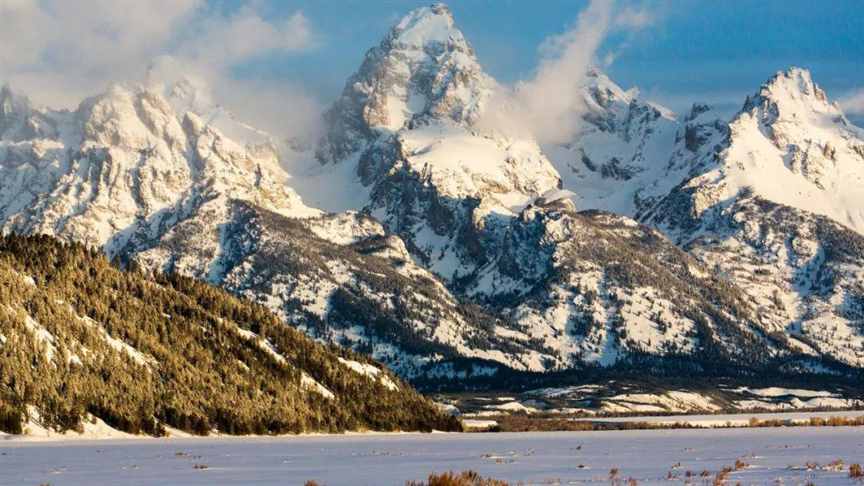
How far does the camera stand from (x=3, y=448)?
143m

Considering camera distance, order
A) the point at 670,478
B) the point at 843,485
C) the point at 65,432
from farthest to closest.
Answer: the point at 65,432 → the point at 670,478 → the point at 843,485

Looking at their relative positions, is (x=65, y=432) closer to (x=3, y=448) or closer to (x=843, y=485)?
(x=3, y=448)

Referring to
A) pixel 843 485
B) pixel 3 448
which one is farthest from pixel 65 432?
pixel 843 485

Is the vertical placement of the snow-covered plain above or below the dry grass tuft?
above

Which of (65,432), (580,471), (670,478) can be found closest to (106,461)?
(580,471)

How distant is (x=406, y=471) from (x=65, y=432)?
10311cm

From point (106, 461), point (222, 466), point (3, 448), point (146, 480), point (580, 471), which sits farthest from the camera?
point (3, 448)

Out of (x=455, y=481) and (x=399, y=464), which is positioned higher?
(x=399, y=464)

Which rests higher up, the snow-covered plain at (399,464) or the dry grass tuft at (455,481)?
the snow-covered plain at (399,464)

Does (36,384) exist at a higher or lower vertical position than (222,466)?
higher

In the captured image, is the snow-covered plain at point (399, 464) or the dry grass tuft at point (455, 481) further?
the snow-covered plain at point (399, 464)

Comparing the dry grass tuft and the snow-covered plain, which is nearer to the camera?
the dry grass tuft

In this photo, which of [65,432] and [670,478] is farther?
[65,432]

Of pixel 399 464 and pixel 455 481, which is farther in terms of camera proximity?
pixel 399 464
